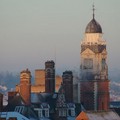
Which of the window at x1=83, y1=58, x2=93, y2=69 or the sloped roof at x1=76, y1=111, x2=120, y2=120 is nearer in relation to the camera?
the sloped roof at x1=76, y1=111, x2=120, y2=120

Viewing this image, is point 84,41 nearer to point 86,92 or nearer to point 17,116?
point 86,92

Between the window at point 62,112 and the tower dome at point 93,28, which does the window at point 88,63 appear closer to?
the tower dome at point 93,28

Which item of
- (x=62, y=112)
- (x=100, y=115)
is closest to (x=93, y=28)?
(x=62, y=112)

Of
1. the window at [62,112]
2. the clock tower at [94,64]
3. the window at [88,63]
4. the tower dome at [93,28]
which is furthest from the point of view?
the window at [88,63]

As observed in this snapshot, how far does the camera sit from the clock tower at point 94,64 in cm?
12606

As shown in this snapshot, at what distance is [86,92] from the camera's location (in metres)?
126

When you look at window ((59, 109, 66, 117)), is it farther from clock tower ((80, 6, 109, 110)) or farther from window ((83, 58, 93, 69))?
window ((83, 58, 93, 69))

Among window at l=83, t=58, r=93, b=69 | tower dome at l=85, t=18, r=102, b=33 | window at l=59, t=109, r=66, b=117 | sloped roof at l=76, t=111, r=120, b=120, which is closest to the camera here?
sloped roof at l=76, t=111, r=120, b=120

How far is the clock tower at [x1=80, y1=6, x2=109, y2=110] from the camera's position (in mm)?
126062

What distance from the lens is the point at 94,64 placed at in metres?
128

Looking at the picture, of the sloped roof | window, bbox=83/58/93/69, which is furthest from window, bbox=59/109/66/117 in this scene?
window, bbox=83/58/93/69

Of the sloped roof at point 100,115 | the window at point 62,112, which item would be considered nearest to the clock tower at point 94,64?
the window at point 62,112

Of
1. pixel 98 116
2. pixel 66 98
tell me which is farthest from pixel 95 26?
pixel 98 116

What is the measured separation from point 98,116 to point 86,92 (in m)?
31.4
